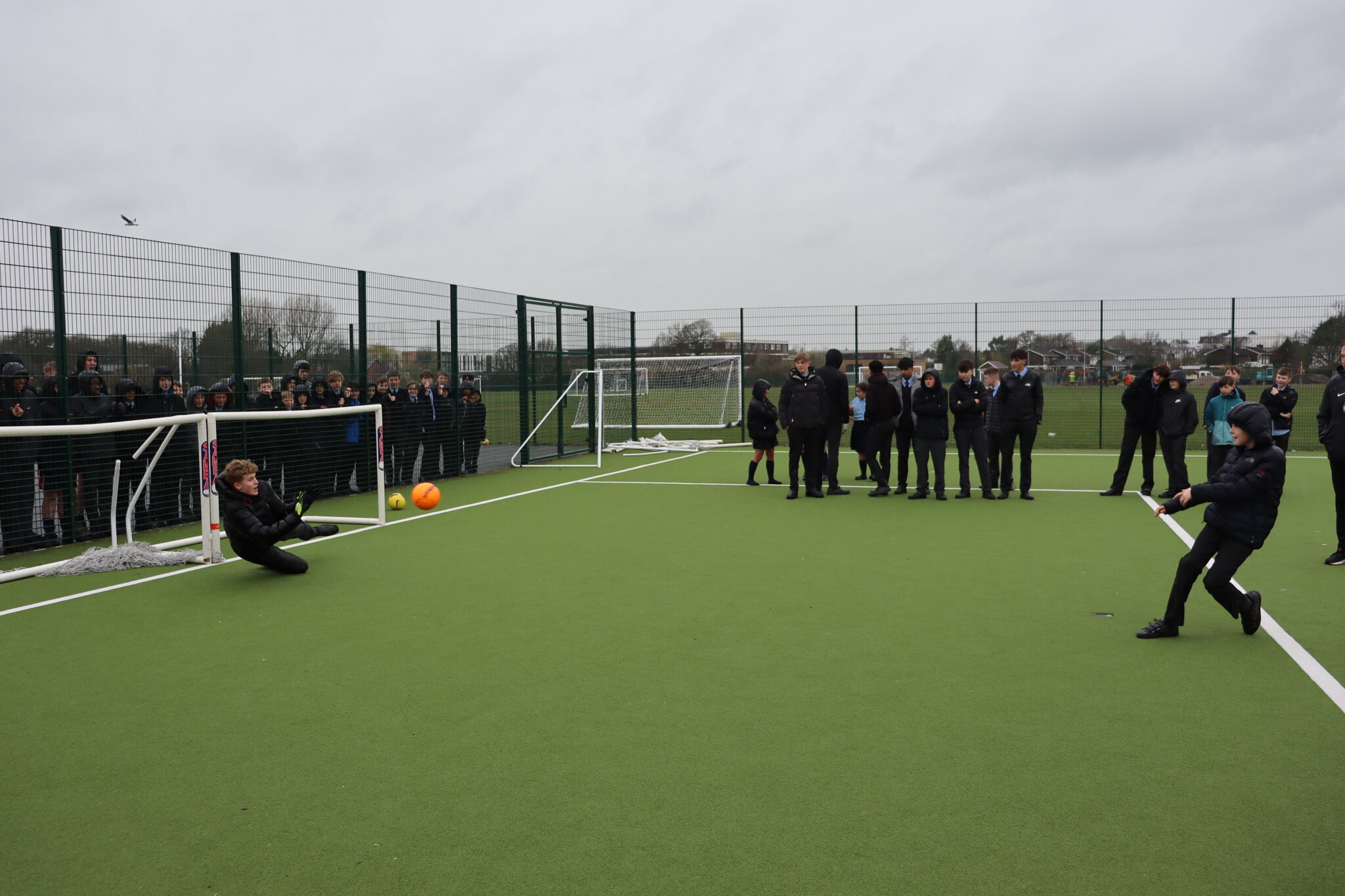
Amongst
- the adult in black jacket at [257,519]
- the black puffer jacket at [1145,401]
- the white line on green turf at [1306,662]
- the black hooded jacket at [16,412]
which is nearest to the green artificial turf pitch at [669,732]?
the white line on green turf at [1306,662]

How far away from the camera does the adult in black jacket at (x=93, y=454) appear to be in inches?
381

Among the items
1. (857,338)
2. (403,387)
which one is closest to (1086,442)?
(857,338)

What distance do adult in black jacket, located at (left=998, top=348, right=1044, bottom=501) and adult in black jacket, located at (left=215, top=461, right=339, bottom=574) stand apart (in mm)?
8634

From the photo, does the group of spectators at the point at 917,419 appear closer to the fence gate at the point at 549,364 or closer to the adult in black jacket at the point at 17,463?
the fence gate at the point at 549,364

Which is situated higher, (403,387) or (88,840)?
(403,387)

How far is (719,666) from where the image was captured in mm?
5344

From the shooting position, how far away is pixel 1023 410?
12.3m

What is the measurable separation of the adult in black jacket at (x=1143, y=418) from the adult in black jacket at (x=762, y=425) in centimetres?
454

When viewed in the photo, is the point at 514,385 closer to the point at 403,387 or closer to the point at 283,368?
the point at 403,387

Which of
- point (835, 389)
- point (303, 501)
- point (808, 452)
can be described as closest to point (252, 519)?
point (303, 501)

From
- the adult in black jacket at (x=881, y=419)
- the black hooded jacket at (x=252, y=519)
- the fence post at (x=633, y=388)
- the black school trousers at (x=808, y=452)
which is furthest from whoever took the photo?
the fence post at (x=633, y=388)

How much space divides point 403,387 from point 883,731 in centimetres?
1118

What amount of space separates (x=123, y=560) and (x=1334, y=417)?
10.4 metres

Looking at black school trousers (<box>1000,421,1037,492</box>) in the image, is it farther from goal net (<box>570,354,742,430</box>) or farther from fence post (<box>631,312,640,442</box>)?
fence post (<box>631,312,640,442</box>)
